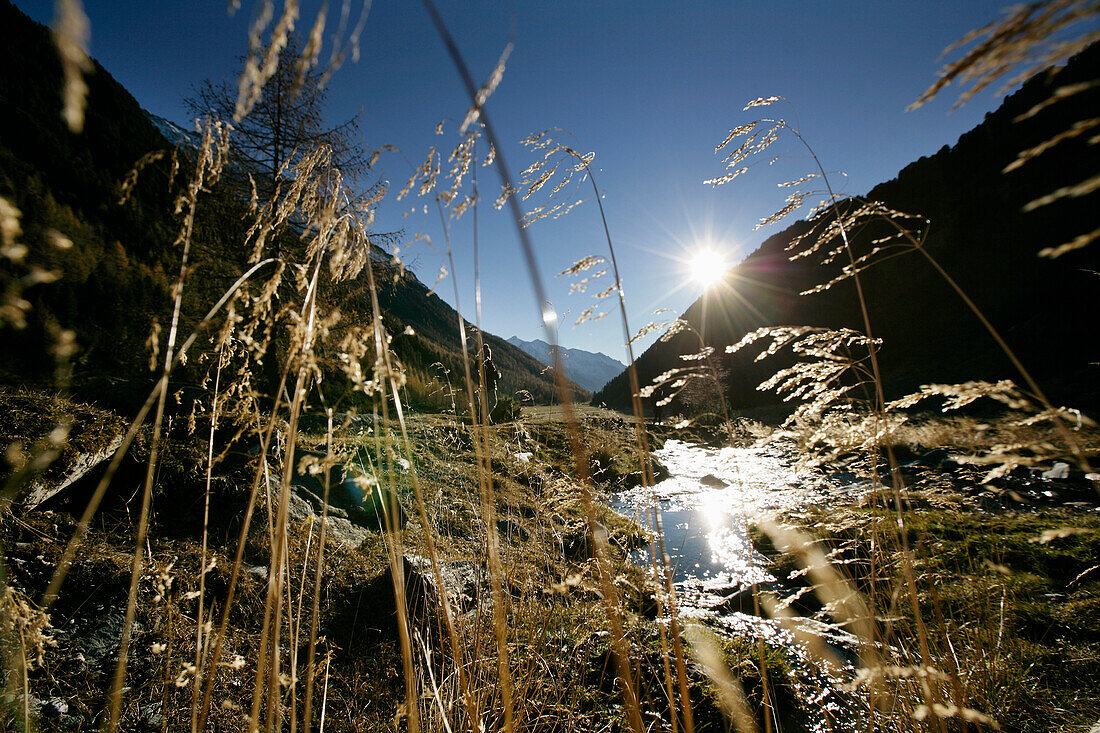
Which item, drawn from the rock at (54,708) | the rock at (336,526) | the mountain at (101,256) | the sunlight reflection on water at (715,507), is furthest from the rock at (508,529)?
the rock at (54,708)

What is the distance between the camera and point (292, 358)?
947 mm

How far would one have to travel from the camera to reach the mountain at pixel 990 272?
64.1 feet

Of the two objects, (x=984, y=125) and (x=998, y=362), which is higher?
(x=984, y=125)

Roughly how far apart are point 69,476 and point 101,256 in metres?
7.37

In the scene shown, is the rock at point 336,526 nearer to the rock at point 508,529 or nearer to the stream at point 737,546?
the rock at point 508,529

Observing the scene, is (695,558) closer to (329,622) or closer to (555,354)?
(329,622)

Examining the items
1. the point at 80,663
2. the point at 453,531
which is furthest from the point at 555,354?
the point at 453,531

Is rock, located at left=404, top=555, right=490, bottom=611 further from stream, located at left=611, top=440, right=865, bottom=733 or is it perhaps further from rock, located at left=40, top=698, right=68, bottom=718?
rock, located at left=40, top=698, right=68, bottom=718

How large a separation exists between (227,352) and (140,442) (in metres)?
2.74

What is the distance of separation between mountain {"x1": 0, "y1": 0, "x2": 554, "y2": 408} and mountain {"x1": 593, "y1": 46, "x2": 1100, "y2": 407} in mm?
17009

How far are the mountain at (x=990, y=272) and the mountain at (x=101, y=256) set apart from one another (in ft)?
55.8

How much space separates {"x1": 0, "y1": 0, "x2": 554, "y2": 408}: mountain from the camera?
4.77 meters

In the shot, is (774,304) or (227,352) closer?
(227,352)

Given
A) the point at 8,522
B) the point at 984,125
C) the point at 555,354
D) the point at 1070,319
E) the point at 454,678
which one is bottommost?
the point at 454,678
